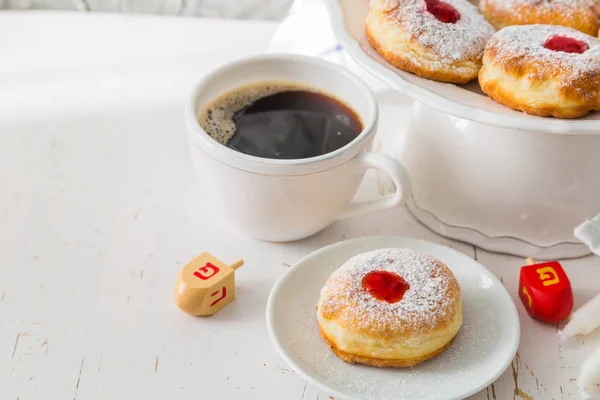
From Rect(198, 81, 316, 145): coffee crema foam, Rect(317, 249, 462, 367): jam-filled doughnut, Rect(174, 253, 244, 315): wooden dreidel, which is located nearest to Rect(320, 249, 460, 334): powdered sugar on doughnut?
Rect(317, 249, 462, 367): jam-filled doughnut

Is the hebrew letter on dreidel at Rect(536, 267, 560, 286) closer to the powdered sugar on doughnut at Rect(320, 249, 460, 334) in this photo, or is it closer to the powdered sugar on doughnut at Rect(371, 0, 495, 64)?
the powdered sugar on doughnut at Rect(320, 249, 460, 334)

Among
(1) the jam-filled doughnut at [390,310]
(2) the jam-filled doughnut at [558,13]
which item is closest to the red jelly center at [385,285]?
(1) the jam-filled doughnut at [390,310]

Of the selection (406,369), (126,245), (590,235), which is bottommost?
(126,245)

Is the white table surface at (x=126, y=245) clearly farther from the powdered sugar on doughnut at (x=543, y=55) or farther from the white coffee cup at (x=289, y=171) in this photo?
the powdered sugar on doughnut at (x=543, y=55)

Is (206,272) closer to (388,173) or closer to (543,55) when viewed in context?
(388,173)

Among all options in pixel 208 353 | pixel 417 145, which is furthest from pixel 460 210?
pixel 208 353

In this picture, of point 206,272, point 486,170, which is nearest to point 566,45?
point 486,170

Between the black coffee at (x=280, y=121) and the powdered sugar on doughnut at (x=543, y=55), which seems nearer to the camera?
the powdered sugar on doughnut at (x=543, y=55)
